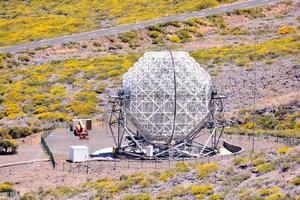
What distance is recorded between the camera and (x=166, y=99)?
41500mm

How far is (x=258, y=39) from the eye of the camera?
8450 centimetres

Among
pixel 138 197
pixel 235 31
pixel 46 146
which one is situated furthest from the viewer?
pixel 235 31

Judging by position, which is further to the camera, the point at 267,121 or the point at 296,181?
the point at 267,121

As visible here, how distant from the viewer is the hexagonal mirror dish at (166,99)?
41.6 m

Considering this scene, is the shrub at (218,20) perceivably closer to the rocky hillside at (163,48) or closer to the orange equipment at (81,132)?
the rocky hillside at (163,48)

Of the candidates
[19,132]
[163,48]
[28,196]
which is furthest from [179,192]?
[163,48]

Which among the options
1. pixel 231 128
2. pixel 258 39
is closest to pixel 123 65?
pixel 258 39

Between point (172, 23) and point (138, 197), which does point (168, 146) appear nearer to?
point (138, 197)

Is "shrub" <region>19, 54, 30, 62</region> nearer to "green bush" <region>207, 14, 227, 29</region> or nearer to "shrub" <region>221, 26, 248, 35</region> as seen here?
"shrub" <region>221, 26, 248, 35</region>

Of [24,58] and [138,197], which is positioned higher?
[138,197]

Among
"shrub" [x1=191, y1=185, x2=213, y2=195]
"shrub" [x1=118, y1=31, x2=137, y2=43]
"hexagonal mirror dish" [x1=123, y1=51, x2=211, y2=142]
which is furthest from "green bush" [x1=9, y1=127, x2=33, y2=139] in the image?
"shrub" [x1=118, y1=31, x2=137, y2=43]

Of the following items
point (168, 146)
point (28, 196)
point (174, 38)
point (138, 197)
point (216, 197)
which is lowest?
point (28, 196)

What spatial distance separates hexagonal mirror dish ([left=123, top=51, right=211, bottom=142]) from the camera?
137 feet

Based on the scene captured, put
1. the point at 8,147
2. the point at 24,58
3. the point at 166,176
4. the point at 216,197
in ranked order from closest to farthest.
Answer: the point at 216,197 → the point at 166,176 → the point at 8,147 → the point at 24,58
